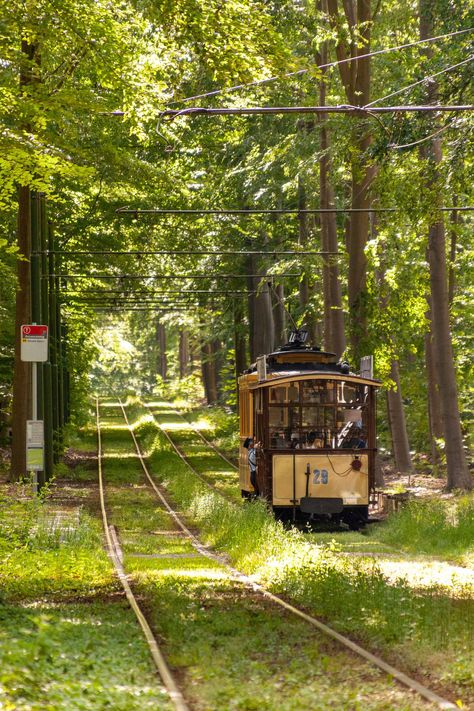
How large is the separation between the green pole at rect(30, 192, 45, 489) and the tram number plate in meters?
7.68

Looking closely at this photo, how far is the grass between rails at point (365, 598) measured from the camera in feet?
31.4

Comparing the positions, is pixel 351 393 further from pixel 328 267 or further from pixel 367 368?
pixel 328 267

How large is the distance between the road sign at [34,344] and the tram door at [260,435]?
4410 millimetres

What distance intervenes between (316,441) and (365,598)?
32.6 ft

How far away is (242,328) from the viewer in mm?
52250

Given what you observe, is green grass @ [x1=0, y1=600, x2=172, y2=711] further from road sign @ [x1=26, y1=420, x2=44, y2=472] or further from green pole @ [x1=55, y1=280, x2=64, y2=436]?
green pole @ [x1=55, y1=280, x2=64, y2=436]

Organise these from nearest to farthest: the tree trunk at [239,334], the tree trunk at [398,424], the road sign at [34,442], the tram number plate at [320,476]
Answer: the road sign at [34,442], the tram number plate at [320,476], the tree trunk at [398,424], the tree trunk at [239,334]

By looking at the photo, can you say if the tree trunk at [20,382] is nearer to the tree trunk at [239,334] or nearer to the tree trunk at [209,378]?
the tree trunk at [239,334]

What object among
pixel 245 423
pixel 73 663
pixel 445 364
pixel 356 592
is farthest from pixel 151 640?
pixel 445 364

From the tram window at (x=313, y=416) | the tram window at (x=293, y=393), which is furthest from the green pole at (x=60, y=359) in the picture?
the tram window at (x=313, y=416)

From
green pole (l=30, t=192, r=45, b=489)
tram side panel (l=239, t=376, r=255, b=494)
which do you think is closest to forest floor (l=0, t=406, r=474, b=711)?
tram side panel (l=239, t=376, r=255, b=494)

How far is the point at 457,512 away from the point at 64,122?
32.1 ft

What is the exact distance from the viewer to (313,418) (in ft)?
71.7

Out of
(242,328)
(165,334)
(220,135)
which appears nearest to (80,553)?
(220,135)
